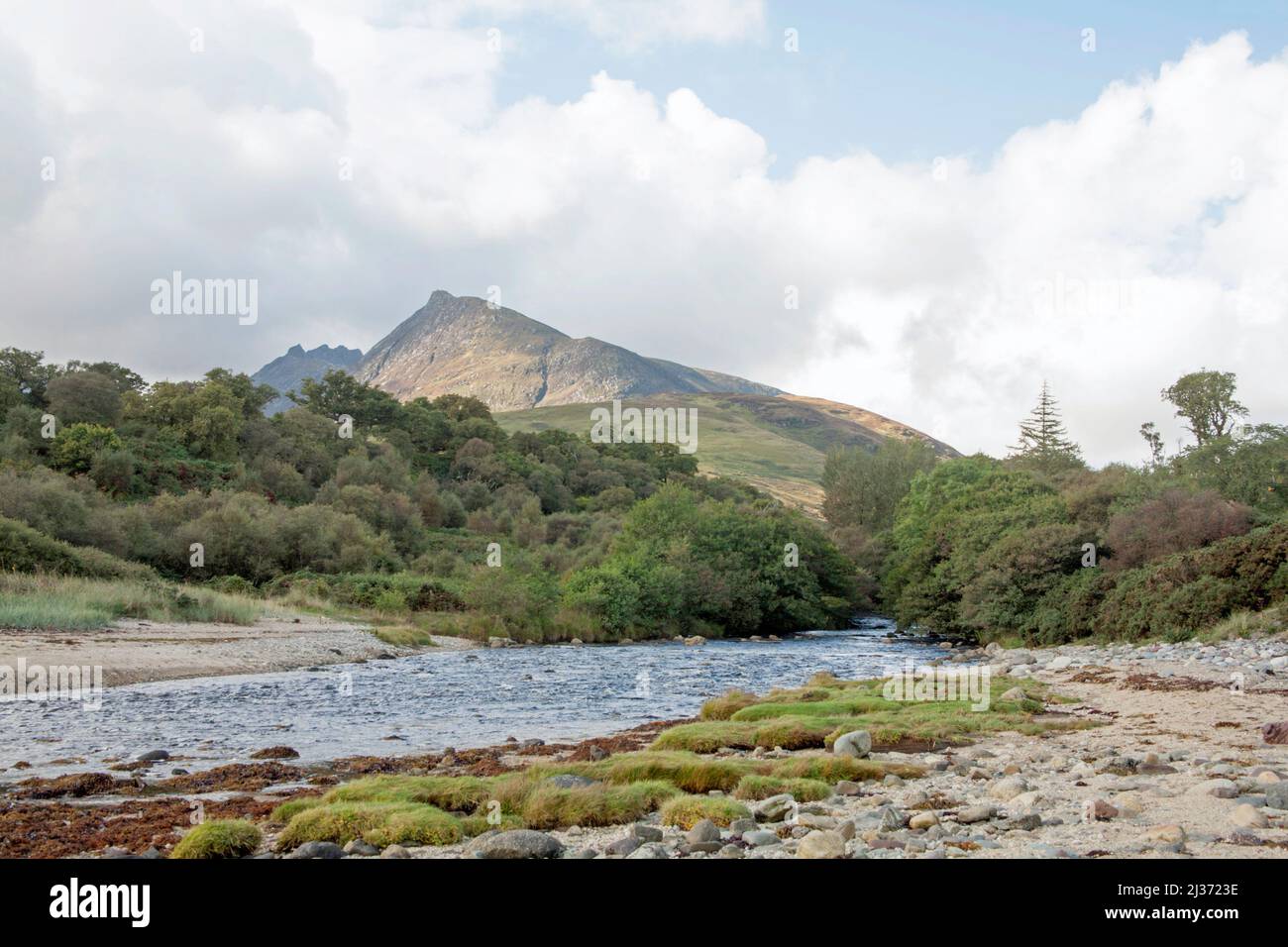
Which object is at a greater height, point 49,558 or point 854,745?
point 49,558

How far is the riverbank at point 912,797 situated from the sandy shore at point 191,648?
17188 millimetres

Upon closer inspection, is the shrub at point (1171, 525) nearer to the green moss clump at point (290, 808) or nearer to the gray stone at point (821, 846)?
the gray stone at point (821, 846)

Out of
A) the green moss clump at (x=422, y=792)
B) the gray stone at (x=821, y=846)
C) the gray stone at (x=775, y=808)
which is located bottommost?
the green moss clump at (x=422, y=792)

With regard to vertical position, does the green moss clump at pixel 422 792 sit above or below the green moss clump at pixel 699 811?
below

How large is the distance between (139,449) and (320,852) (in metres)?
75.6

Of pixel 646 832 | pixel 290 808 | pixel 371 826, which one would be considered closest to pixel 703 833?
pixel 646 832

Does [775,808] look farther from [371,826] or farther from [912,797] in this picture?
[371,826]

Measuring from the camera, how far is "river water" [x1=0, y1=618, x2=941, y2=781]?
19312mm

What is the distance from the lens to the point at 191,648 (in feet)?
117

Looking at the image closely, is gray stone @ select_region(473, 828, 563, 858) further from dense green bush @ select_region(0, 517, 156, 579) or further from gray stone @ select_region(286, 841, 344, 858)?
dense green bush @ select_region(0, 517, 156, 579)

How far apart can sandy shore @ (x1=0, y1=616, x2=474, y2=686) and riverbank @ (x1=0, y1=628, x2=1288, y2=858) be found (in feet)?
56.4

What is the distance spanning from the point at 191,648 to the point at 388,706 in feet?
44.6

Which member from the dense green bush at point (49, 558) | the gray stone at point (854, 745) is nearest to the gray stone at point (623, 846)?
the gray stone at point (854, 745)

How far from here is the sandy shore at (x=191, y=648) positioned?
30703mm
